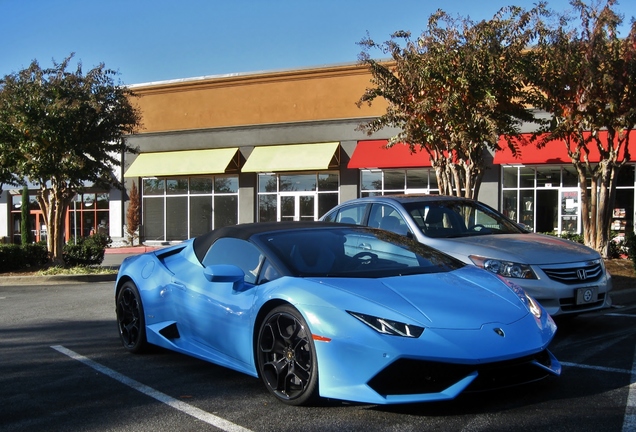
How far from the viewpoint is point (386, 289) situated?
438cm

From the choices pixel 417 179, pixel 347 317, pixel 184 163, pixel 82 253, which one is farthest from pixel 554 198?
pixel 347 317


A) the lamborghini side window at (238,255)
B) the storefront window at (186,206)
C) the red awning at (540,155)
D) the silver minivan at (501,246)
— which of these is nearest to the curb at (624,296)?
the silver minivan at (501,246)

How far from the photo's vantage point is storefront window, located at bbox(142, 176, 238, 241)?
30.5 metres

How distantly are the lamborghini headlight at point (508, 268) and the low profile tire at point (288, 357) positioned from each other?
3.02 m

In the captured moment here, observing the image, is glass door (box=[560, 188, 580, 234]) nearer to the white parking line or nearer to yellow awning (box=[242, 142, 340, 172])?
yellow awning (box=[242, 142, 340, 172])

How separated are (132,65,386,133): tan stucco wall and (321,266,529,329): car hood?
73.8 ft

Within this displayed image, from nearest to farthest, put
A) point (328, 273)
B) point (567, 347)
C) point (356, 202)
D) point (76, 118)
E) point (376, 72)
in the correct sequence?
1. point (328, 273)
2. point (567, 347)
3. point (356, 202)
4. point (376, 72)
5. point (76, 118)

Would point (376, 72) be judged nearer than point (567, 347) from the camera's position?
No

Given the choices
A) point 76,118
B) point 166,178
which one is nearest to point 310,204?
point 166,178

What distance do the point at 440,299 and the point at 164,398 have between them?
2.06 meters

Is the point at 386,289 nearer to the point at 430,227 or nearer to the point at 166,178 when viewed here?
the point at 430,227

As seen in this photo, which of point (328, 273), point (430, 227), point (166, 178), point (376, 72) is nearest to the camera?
point (328, 273)

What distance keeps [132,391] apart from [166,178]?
27560mm

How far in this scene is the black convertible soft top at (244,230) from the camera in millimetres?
5461
